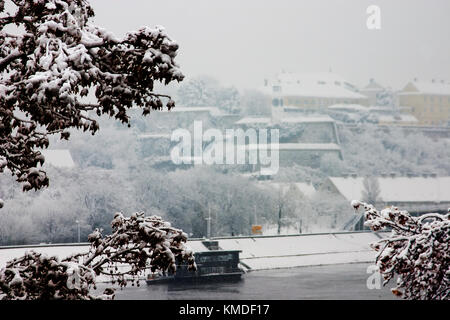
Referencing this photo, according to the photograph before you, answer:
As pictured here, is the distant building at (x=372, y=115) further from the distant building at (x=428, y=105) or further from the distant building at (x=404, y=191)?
the distant building at (x=404, y=191)

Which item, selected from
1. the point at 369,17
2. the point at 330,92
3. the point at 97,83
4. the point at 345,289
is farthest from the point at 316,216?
the point at 369,17

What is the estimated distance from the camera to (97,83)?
423cm

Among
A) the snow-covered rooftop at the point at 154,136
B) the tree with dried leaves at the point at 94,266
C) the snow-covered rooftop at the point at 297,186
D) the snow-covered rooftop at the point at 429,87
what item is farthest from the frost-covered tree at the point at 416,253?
the snow-covered rooftop at the point at 429,87

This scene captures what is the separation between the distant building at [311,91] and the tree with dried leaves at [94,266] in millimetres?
101345

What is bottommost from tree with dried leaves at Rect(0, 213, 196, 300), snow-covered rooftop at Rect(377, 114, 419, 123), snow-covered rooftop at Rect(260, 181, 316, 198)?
snow-covered rooftop at Rect(260, 181, 316, 198)

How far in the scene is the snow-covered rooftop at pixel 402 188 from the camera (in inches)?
2820

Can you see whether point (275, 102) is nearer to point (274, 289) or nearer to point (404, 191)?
point (404, 191)

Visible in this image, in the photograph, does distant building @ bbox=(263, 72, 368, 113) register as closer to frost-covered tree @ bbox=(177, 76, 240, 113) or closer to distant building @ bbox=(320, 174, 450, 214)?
frost-covered tree @ bbox=(177, 76, 240, 113)

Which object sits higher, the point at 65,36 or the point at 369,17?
the point at 369,17

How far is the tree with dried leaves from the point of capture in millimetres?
4203

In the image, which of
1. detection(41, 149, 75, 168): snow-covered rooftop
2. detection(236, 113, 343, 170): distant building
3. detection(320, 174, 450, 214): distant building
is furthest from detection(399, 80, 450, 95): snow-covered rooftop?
detection(41, 149, 75, 168): snow-covered rooftop

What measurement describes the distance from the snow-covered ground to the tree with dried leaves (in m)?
38.1

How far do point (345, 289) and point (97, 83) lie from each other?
34986 millimetres

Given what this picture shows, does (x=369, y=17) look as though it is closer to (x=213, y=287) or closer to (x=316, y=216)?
(x=316, y=216)
